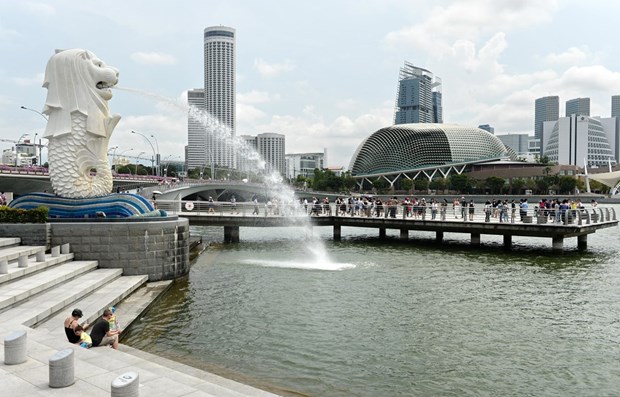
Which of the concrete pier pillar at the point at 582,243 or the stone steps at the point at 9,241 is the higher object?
the stone steps at the point at 9,241

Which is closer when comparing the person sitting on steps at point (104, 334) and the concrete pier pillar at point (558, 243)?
the person sitting on steps at point (104, 334)

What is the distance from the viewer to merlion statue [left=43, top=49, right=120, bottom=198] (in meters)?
21.1

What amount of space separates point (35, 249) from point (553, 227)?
1033 inches

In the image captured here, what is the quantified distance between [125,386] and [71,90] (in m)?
17.6

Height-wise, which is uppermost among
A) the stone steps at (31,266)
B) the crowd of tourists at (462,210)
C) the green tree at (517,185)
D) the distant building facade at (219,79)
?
the distant building facade at (219,79)

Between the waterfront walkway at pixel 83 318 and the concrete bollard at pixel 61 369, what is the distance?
10 centimetres

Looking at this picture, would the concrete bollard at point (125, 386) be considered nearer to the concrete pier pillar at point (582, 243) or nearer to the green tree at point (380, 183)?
the concrete pier pillar at point (582, 243)

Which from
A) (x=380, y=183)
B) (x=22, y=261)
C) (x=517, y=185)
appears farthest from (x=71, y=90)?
(x=380, y=183)

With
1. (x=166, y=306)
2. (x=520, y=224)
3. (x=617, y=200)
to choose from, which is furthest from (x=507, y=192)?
(x=166, y=306)

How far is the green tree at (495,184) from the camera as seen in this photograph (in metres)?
119

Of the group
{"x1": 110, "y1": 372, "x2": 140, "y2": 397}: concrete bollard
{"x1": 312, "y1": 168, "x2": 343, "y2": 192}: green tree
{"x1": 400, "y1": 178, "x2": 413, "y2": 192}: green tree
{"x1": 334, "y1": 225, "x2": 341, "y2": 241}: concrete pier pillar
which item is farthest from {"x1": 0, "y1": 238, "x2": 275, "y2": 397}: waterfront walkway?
{"x1": 400, "y1": 178, "x2": 413, "y2": 192}: green tree

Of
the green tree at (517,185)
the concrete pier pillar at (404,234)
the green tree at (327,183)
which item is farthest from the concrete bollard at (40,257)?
the green tree at (327,183)

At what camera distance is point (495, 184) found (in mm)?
119125

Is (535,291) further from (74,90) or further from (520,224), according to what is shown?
(74,90)
